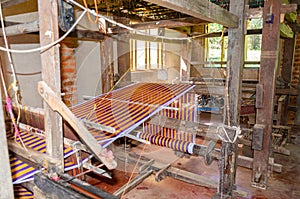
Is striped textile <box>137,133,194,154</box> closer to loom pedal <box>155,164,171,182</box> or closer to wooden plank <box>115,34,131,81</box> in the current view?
loom pedal <box>155,164,171,182</box>

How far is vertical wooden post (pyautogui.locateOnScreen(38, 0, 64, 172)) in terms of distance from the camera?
2.91 feet

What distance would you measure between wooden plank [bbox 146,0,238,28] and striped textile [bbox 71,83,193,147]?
855 mm

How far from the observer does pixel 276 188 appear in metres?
2.48

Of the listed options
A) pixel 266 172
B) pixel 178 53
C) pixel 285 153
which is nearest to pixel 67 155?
pixel 266 172

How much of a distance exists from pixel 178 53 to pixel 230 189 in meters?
6.21

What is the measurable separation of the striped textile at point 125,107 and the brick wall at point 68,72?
1.04 m

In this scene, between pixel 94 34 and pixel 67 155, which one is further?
pixel 94 34

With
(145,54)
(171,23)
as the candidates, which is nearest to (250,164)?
(171,23)

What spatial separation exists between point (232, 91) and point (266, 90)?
73 cm

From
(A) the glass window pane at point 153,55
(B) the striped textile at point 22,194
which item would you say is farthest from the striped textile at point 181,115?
(A) the glass window pane at point 153,55

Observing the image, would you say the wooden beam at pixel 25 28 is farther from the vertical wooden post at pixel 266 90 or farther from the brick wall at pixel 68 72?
the vertical wooden post at pixel 266 90

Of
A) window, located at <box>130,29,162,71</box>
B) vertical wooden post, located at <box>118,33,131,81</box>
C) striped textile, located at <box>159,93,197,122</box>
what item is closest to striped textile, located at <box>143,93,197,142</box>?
striped textile, located at <box>159,93,197,122</box>

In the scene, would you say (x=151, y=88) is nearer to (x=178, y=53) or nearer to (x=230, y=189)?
(x=230, y=189)

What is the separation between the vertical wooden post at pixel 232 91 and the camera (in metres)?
1.84
